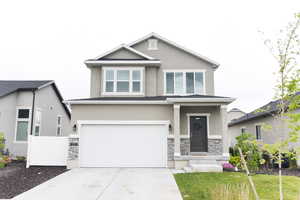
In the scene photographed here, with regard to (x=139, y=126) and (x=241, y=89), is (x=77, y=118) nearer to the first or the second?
(x=139, y=126)

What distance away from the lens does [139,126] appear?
1167 centimetres

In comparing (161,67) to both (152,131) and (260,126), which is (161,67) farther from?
(260,126)

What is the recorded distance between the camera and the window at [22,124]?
13643 mm

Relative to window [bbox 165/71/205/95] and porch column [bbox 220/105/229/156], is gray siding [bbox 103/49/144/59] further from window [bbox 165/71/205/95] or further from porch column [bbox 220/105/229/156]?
porch column [bbox 220/105/229/156]

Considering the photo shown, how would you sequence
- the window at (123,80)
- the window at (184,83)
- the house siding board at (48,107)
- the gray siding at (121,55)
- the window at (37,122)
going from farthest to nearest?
the house siding board at (48,107) < the window at (37,122) < the gray siding at (121,55) < the window at (184,83) < the window at (123,80)

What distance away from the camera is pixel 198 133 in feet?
39.8

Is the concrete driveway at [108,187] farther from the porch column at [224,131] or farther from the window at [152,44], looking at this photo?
the window at [152,44]

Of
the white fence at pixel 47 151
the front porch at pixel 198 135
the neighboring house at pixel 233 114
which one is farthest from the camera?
the neighboring house at pixel 233 114

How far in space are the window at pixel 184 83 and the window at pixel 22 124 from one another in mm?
9416

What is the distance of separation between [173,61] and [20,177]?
35.2ft

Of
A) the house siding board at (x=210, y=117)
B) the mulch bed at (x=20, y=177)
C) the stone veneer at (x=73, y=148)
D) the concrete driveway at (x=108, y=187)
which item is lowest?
the mulch bed at (x=20, y=177)

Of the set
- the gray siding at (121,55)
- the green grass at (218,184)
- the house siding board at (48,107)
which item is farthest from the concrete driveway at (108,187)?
the gray siding at (121,55)

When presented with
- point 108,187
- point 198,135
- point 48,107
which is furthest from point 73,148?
point 198,135

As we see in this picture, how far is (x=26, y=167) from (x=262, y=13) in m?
12.5
